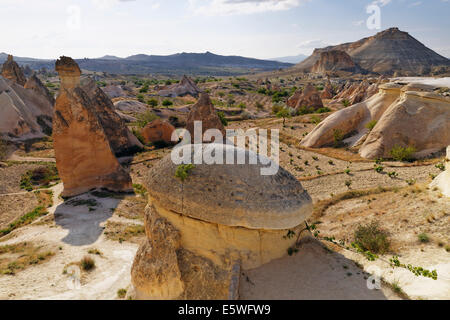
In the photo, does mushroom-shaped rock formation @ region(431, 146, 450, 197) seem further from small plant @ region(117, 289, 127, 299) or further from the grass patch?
the grass patch

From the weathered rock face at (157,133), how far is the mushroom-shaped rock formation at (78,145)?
11.4 metres

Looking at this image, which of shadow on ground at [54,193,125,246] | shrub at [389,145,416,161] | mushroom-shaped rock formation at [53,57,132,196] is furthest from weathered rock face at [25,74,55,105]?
shrub at [389,145,416,161]

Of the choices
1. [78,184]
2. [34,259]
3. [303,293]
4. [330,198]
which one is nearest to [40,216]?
[78,184]

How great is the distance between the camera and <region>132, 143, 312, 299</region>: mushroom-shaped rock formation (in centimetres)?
803

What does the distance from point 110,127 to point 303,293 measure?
23688 millimetres

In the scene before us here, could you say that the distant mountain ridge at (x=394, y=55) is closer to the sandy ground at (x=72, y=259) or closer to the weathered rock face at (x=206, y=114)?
the weathered rock face at (x=206, y=114)

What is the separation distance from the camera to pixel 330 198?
17.0 m

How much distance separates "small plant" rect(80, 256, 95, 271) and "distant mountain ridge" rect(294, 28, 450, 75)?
Answer: 12171 cm

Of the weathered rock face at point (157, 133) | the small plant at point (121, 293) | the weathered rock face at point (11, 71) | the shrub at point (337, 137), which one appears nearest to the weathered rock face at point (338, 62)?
the shrub at point (337, 137)

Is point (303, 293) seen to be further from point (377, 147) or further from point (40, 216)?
point (377, 147)

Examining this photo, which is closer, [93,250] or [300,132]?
[93,250]

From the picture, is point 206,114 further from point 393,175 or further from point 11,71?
point 11,71
